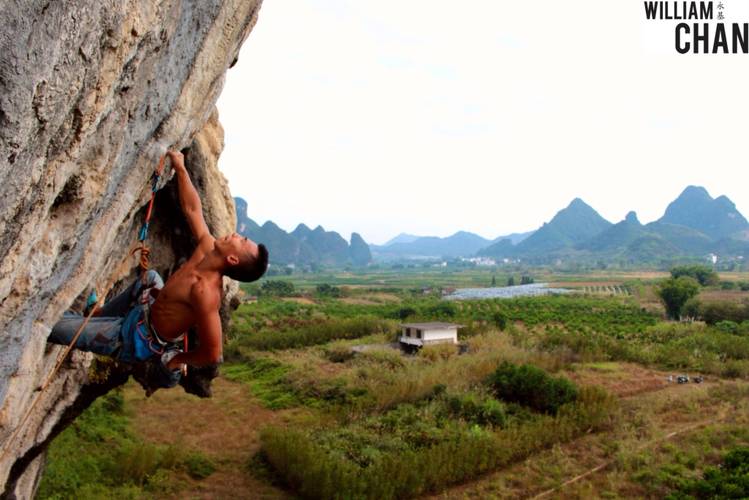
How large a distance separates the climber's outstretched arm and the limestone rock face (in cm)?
15

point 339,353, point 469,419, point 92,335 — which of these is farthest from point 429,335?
point 92,335

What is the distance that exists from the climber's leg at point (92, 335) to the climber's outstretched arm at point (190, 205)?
2.40ft

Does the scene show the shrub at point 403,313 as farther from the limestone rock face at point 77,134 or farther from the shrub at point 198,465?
the limestone rock face at point 77,134

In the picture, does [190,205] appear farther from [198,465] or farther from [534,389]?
[534,389]

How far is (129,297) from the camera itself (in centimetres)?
348

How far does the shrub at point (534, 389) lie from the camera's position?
46.9 feet

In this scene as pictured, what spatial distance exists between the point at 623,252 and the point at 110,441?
168384 millimetres

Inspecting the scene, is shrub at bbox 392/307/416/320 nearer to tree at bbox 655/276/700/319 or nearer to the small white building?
the small white building

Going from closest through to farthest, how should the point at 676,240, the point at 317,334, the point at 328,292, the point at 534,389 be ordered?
the point at 534,389 → the point at 317,334 → the point at 328,292 → the point at 676,240

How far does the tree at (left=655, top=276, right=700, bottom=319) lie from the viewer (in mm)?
35812

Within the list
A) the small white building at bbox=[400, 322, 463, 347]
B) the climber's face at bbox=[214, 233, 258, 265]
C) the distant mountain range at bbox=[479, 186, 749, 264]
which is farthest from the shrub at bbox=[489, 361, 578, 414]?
the distant mountain range at bbox=[479, 186, 749, 264]

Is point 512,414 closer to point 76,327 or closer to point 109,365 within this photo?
point 109,365

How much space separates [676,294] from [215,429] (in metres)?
32.8

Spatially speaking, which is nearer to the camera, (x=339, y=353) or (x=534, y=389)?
(x=534, y=389)
